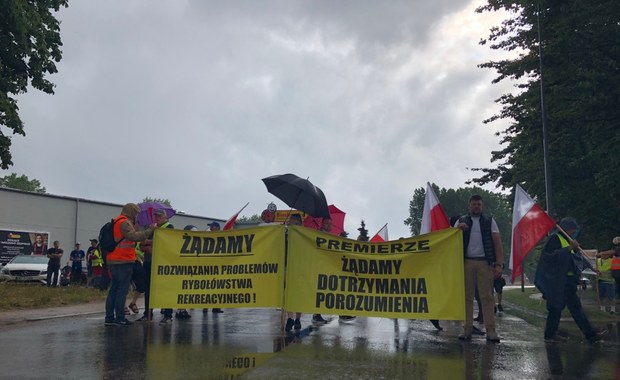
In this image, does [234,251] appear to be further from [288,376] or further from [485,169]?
[485,169]

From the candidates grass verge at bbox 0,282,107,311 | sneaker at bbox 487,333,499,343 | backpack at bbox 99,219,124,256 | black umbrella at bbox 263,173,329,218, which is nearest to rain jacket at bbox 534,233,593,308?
sneaker at bbox 487,333,499,343

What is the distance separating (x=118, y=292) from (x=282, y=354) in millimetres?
4099

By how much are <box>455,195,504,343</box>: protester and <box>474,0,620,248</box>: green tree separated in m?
8.67

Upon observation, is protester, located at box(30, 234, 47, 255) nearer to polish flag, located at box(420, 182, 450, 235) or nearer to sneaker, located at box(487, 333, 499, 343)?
polish flag, located at box(420, 182, 450, 235)

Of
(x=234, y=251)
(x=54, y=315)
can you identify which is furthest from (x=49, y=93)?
(x=234, y=251)

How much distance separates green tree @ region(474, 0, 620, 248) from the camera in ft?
48.7

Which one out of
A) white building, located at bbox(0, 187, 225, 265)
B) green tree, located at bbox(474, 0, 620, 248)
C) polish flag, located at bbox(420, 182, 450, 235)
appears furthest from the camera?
white building, located at bbox(0, 187, 225, 265)

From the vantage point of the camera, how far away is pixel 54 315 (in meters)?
10.8

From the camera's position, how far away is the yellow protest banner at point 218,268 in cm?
848

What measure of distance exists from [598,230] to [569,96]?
5.55 m

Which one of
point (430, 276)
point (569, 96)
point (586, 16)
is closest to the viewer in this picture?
point (430, 276)

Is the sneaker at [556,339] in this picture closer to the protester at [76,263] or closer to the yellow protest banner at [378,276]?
the yellow protest banner at [378,276]

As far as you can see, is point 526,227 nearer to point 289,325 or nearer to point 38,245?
point 289,325

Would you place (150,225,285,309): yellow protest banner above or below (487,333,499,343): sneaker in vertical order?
above
